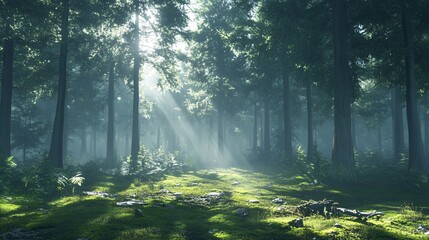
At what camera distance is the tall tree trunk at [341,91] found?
58.7 ft

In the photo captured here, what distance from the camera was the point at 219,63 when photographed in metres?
38.4

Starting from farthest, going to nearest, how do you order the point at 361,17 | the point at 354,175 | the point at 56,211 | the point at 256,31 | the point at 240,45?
the point at 240,45 → the point at 256,31 → the point at 361,17 → the point at 354,175 → the point at 56,211

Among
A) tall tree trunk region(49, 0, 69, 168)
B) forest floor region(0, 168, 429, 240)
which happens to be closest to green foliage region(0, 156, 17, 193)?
forest floor region(0, 168, 429, 240)

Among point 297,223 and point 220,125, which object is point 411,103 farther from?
point 220,125

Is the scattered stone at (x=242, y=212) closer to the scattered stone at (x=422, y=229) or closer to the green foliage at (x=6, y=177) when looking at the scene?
the scattered stone at (x=422, y=229)

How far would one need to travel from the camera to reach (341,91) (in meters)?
18.2

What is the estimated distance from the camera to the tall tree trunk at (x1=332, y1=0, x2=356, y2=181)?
17.9 meters

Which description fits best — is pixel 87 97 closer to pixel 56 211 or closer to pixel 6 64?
pixel 6 64

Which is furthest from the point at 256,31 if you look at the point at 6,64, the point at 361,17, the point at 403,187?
the point at 6,64

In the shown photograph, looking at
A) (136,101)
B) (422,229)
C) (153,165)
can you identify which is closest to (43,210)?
(422,229)

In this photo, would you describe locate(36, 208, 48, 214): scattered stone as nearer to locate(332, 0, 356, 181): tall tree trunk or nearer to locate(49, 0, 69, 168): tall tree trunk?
locate(49, 0, 69, 168): tall tree trunk

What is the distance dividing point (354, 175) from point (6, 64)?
19.9m

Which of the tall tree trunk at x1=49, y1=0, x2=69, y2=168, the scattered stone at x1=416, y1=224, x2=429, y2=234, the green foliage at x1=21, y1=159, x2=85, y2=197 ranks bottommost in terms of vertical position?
the scattered stone at x1=416, y1=224, x2=429, y2=234

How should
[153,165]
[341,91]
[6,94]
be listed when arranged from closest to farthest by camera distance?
[341,91], [6,94], [153,165]
